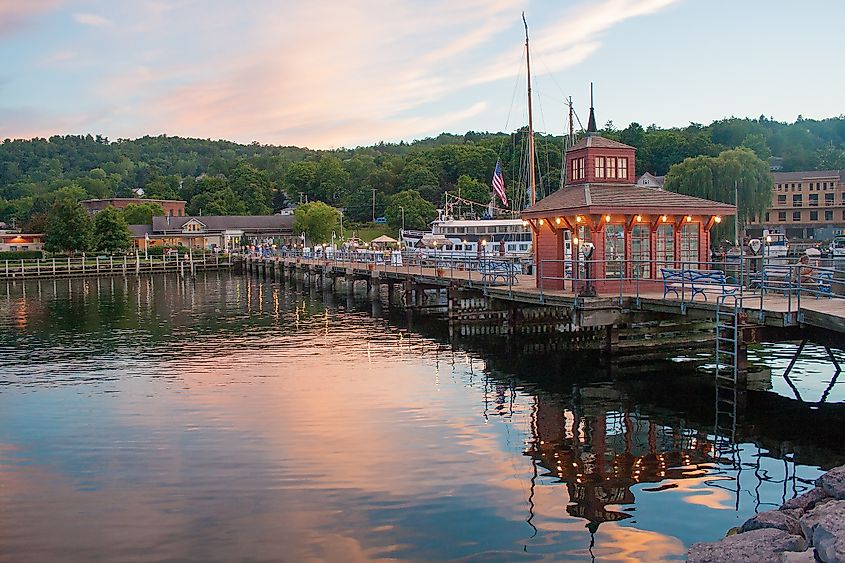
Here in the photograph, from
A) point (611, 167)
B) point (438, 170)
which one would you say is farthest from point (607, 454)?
point (438, 170)

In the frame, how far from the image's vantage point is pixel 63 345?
3359 centimetres

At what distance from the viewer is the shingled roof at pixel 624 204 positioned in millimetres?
28609

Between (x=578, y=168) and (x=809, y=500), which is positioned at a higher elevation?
(x=578, y=168)

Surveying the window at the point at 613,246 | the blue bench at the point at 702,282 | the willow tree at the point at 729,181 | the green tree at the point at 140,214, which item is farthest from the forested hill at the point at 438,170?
the blue bench at the point at 702,282

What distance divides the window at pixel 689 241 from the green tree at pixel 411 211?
9046cm

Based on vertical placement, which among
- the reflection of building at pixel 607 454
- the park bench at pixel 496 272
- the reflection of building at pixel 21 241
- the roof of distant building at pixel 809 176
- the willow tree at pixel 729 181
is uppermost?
the roof of distant building at pixel 809 176

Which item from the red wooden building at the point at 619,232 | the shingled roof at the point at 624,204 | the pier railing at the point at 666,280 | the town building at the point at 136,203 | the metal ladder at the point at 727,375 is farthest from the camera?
the town building at the point at 136,203

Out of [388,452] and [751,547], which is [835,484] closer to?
[751,547]

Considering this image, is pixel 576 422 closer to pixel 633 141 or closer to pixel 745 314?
pixel 745 314

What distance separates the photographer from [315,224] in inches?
4747

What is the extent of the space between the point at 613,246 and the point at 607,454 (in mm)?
14008

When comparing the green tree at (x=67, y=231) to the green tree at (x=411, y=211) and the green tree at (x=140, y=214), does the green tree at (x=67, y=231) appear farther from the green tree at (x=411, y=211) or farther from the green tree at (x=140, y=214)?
the green tree at (x=411, y=211)

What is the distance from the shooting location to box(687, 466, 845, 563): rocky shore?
863cm

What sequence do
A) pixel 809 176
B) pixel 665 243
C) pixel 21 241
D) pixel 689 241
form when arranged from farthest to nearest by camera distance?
pixel 21 241, pixel 809 176, pixel 689 241, pixel 665 243
